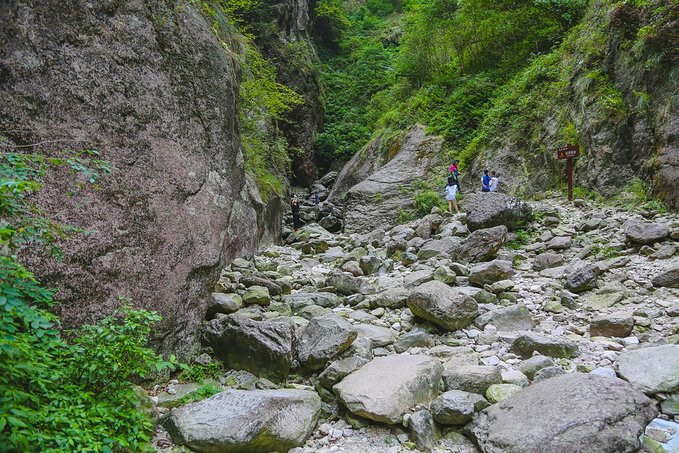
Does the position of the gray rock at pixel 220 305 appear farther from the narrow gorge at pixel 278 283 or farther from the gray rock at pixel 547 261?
the gray rock at pixel 547 261

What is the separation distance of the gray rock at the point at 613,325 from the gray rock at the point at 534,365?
1229mm

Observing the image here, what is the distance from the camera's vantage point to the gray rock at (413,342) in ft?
18.0

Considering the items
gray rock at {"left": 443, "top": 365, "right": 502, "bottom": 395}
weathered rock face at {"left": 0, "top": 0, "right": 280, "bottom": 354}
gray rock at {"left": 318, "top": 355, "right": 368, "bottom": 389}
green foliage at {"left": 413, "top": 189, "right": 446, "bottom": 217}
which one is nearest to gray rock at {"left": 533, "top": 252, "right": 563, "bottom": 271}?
gray rock at {"left": 443, "top": 365, "right": 502, "bottom": 395}

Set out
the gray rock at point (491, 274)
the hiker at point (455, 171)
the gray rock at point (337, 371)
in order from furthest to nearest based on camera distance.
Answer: the hiker at point (455, 171)
the gray rock at point (491, 274)
the gray rock at point (337, 371)

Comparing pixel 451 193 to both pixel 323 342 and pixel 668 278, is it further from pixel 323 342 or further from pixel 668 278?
pixel 323 342

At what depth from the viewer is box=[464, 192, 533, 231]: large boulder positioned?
9.91 metres

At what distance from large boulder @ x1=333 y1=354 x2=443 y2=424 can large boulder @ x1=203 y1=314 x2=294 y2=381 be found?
0.89 meters

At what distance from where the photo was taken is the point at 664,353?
406 centimetres

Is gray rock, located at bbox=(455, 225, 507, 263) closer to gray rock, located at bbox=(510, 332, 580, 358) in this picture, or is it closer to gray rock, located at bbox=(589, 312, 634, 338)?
gray rock, located at bbox=(589, 312, 634, 338)

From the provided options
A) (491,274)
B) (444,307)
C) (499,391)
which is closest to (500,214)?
(491,274)

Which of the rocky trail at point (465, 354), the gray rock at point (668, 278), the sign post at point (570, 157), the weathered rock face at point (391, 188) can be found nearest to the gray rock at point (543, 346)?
the rocky trail at point (465, 354)

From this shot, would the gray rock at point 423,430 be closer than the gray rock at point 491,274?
Yes

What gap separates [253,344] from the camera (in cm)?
502

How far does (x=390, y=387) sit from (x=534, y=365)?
1699 mm
